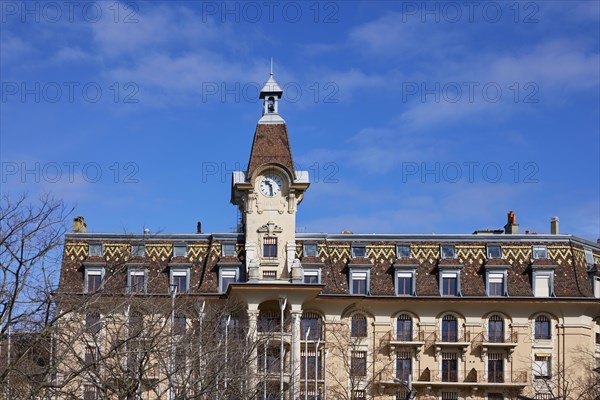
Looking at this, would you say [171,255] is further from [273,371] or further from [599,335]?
[599,335]

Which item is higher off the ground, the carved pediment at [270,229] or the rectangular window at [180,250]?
the carved pediment at [270,229]

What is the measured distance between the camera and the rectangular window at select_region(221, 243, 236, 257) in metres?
84.4

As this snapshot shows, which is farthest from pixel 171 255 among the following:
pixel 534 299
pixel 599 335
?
pixel 599 335

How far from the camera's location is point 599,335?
84.9m

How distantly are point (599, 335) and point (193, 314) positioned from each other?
94.8 ft

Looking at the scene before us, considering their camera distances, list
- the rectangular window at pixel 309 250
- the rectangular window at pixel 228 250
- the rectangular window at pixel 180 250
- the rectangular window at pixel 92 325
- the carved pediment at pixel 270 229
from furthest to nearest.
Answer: the rectangular window at pixel 180 250 < the rectangular window at pixel 309 250 < the rectangular window at pixel 228 250 < the carved pediment at pixel 270 229 < the rectangular window at pixel 92 325

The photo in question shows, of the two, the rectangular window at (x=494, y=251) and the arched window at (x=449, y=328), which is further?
the rectangular window at (x=494, y=251)

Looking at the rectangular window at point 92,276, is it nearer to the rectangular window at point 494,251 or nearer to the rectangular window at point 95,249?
the rectangular window at point 95,249

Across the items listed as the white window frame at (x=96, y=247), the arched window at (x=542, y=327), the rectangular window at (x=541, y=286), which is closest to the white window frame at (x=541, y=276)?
the rectangular window at (x=541, y=286)

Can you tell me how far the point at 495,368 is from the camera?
271ft

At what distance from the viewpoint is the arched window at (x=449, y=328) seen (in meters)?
83.3

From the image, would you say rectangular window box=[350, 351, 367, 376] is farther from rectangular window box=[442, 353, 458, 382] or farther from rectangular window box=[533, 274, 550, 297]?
rectangular window box=[533, 274, 550, 297]

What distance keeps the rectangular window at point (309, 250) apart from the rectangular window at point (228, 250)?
16.3ft

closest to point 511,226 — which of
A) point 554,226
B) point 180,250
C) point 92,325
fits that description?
point 554,226
